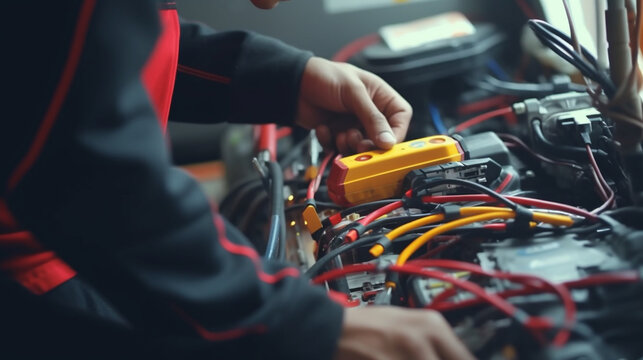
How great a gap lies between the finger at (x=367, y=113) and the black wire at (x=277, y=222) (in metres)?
0.17

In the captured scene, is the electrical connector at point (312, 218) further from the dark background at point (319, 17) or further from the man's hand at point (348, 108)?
the dark background at point (319, 17)

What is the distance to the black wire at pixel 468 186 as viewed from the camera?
0.72 meters

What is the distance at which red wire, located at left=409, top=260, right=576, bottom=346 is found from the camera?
527mm

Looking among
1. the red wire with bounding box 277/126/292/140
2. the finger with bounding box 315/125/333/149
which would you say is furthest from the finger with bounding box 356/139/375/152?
the red wire with bounding box 277/126/292/140

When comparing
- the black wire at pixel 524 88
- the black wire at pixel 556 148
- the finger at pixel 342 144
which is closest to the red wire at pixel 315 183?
the finger at pixel 342 144

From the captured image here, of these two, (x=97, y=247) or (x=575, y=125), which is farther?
(x=575, y=125)

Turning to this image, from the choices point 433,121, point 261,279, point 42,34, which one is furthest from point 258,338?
point 433,121

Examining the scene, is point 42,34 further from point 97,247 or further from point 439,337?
point 439,337

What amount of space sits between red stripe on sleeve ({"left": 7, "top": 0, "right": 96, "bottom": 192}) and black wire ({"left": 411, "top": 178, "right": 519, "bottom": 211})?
474 mm

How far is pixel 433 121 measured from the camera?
1.39m

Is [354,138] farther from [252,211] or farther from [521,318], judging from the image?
[521,318]

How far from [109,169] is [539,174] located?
68 centimetres

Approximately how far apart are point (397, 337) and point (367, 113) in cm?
49

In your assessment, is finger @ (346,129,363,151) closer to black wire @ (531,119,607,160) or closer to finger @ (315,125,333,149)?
finger @ (315,125,333,149)
